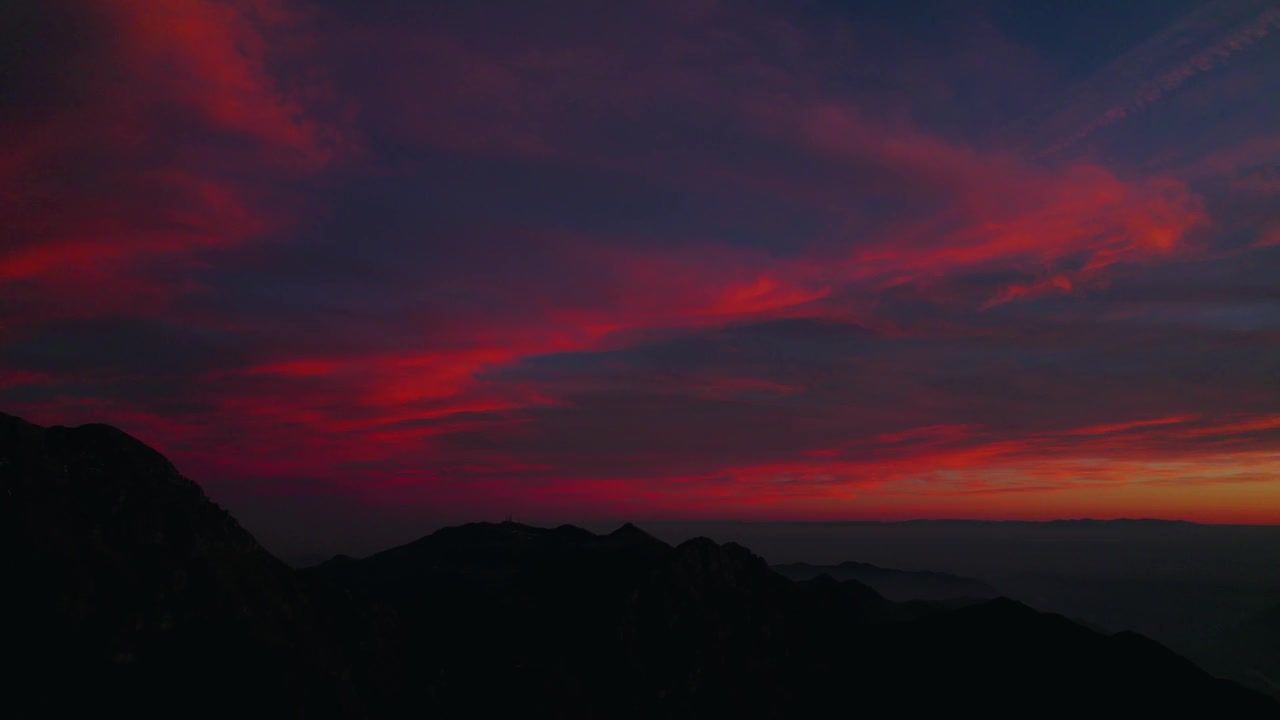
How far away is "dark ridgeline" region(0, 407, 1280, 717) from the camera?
110m

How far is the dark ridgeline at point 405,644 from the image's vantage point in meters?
110

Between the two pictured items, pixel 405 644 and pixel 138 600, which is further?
pixel 405 644

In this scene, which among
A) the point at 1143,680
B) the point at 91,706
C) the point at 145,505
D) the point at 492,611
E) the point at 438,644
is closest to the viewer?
the point at 91,706

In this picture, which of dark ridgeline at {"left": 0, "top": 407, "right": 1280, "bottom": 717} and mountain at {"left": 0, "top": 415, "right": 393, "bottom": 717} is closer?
mountain at {"left": 0, "top": 415, "right": 393, "bottom": 717}

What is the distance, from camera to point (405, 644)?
160 metres

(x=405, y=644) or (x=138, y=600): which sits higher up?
(x=138, y=600)

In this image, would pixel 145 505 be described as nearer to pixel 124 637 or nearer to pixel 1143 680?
pixel 124 637

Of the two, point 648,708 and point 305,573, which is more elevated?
point 305,573

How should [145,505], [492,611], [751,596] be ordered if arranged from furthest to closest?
[751,596]
[492,611]
[145,505]

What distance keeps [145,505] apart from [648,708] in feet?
356

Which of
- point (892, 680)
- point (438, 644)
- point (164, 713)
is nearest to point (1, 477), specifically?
point (164, 713)

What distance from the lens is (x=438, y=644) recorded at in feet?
549

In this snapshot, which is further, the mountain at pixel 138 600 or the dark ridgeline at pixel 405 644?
the dark ridgeline at pixel 405 644

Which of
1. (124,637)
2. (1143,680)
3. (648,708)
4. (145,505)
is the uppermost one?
(145,505)
